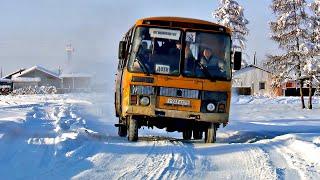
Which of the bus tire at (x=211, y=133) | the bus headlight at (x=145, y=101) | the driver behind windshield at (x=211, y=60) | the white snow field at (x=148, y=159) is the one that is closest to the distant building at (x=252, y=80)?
the bus tire at (x=211, y=133)

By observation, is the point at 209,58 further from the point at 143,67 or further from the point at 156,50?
the point at 143,67

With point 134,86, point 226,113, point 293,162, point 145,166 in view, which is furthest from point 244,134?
point 145,166

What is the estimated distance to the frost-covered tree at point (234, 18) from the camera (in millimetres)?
57094

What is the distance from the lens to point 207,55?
1229 cm

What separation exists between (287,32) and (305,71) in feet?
11.7

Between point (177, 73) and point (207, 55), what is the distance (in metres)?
0.81

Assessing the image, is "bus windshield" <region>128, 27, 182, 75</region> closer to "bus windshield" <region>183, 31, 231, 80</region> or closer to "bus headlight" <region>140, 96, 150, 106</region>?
"bus windshield" <region>183, 31, 231, 80</region>

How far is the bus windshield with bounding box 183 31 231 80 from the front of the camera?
40.0ft

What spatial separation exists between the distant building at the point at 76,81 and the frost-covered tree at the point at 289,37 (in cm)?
6004

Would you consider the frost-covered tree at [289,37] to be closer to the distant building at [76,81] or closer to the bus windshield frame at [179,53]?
the bus windshield frame at [179,53]

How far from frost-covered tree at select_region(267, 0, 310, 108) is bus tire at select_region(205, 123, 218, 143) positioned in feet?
98.9

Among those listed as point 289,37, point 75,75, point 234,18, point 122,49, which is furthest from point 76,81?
point 122,49

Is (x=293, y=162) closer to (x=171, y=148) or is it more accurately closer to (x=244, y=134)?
(x=171, y=148)

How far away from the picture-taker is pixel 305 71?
4056 centimetres
